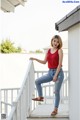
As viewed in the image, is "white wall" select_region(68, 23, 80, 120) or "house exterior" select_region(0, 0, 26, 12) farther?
"house exterior" select_region(0, 0, 26, 12)

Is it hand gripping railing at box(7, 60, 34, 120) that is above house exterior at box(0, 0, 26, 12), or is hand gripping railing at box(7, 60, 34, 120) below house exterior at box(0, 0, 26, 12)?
below

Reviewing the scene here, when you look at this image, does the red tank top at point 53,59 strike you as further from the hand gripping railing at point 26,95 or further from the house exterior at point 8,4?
the house exterior at point 8,4

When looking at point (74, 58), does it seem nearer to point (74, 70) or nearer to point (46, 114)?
point (74, 70)

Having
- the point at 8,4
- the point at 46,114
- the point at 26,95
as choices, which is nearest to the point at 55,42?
the point at 26,95

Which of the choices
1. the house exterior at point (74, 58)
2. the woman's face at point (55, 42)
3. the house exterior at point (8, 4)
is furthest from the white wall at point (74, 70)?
the house exterior at point (8, 4)

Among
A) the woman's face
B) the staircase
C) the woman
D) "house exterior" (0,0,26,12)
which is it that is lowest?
the staircase

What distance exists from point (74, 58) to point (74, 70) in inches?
6.2

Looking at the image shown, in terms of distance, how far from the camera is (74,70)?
4.95 m

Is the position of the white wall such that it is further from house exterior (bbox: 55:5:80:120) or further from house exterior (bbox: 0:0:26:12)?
house exterior (bbox: 0:0:26:12)

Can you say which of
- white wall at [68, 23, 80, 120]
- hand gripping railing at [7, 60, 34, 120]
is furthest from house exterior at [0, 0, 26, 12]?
white wall at [68, 23, 80, 120]

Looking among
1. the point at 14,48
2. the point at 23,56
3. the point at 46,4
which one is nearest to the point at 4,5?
the point at 23,56

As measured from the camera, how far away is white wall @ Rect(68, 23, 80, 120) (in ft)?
15.4

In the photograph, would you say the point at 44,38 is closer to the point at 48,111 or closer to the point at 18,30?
the point at 18,30

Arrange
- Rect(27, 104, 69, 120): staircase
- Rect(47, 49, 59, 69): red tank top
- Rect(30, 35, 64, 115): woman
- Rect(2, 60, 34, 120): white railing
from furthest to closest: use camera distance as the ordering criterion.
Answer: Rect(27, 104, 69, 120): staircase → Rect(47, 49, 59, 69): red tank top → Rect(30, 35, 64, 115): woman → Rect(2, 60, 34, 120): white railing
